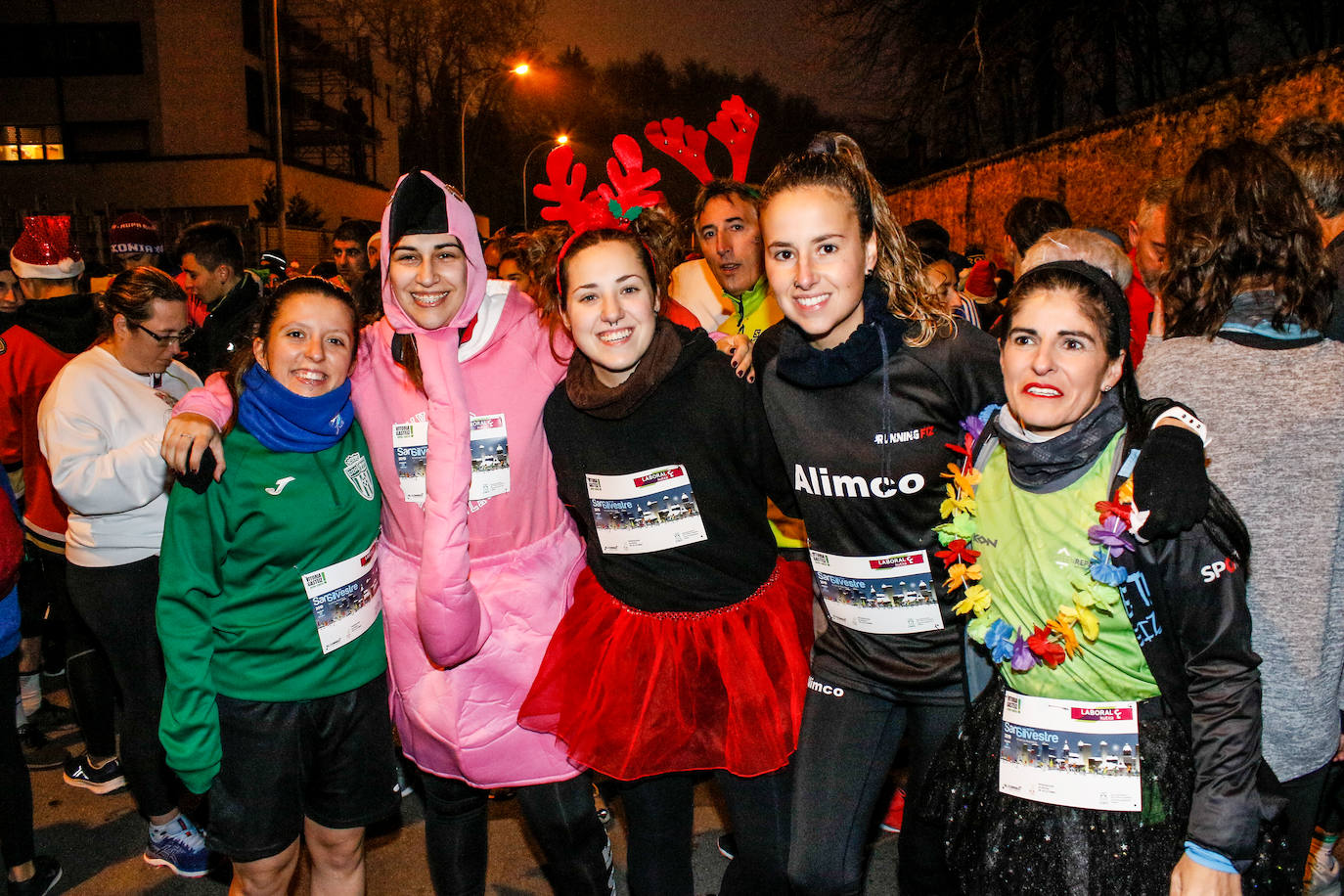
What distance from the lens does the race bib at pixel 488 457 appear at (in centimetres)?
279

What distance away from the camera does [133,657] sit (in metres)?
3.71

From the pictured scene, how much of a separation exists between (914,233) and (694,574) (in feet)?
13.9

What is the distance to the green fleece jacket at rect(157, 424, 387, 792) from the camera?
262cm

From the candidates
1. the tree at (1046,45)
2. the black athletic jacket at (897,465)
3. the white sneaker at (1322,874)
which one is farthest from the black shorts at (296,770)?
the tree at (1046,45)

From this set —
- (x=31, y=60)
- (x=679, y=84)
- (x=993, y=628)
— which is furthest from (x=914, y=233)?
(x=679, y=84)

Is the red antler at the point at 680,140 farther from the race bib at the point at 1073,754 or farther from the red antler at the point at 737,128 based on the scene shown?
the race bib at the point at 1073,754

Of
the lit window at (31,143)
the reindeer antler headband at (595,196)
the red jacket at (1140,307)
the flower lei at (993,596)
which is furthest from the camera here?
the lit window at (31,143)

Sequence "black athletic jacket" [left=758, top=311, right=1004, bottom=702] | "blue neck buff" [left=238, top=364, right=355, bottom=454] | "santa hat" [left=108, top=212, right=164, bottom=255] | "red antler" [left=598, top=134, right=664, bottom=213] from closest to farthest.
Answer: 1. "black athletic jacket" [left=758, top=311, right=1004, bottom=702]
2. "blue neck buff" [left=238, top=364, right=355, bottom=454]
3. "red antler" [left=598, top=134, right=664, bottom=213]
4. "santa hat" [left=108, top=212, right=164, bottom=255]

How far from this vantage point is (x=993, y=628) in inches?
84.7

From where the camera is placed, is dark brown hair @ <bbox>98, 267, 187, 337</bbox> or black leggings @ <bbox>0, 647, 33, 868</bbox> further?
dark brown hair @ <bbox>98, 267, 187, 337</bbox>

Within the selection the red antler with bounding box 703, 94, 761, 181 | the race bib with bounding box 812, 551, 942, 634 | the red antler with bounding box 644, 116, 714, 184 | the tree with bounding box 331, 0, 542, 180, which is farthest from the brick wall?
the tree with bounding box 331, 0, 542, 180

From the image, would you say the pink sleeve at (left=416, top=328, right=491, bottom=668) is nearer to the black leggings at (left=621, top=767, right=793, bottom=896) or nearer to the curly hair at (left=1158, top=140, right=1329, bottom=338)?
the black leggings at (left=621, top=767, right=793, bottom=896)

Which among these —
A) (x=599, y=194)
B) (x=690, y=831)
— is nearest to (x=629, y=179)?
(x=599, y=194)

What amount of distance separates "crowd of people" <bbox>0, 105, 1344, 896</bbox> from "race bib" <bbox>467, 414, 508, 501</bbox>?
1cm
